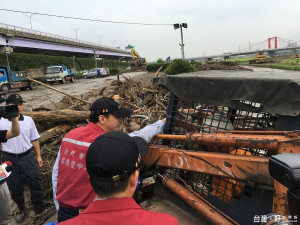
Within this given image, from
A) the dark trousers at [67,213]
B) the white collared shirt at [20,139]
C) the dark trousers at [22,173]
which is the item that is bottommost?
the dark trousers at [22,173]

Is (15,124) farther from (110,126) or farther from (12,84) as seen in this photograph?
(12,84)

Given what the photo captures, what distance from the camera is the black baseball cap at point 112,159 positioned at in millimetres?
1128

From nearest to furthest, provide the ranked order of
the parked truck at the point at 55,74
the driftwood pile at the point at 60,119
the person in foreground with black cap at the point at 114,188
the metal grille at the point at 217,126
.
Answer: the person in foreground with black cap at the point at 114,188, the metal grille at the point at 217,126, the driftwood pile at the point at 60,119, the parked truck at the point at 55,74

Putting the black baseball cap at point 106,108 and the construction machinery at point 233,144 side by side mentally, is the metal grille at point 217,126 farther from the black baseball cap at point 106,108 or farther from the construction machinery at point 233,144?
the black baseball cap at point 106,108

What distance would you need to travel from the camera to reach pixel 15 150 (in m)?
3.92

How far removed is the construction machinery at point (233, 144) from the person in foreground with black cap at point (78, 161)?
2.62 ft

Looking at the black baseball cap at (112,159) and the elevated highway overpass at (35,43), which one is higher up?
the elevated highway overpass at (35,43)

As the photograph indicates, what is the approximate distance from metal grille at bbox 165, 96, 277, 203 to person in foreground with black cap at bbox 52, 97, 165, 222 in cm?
91

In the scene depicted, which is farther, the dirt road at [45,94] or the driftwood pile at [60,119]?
the dirt road at [45,94]

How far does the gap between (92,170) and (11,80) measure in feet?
77.7

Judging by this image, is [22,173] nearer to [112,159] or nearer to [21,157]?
[21,157]

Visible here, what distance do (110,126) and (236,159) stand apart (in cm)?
117

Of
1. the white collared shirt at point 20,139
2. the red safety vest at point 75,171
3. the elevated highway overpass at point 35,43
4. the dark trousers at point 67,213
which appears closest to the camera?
the red safety vest at point 75,171

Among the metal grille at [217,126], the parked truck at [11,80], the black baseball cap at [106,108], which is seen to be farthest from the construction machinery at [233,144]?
the parked truck at [11,80]
